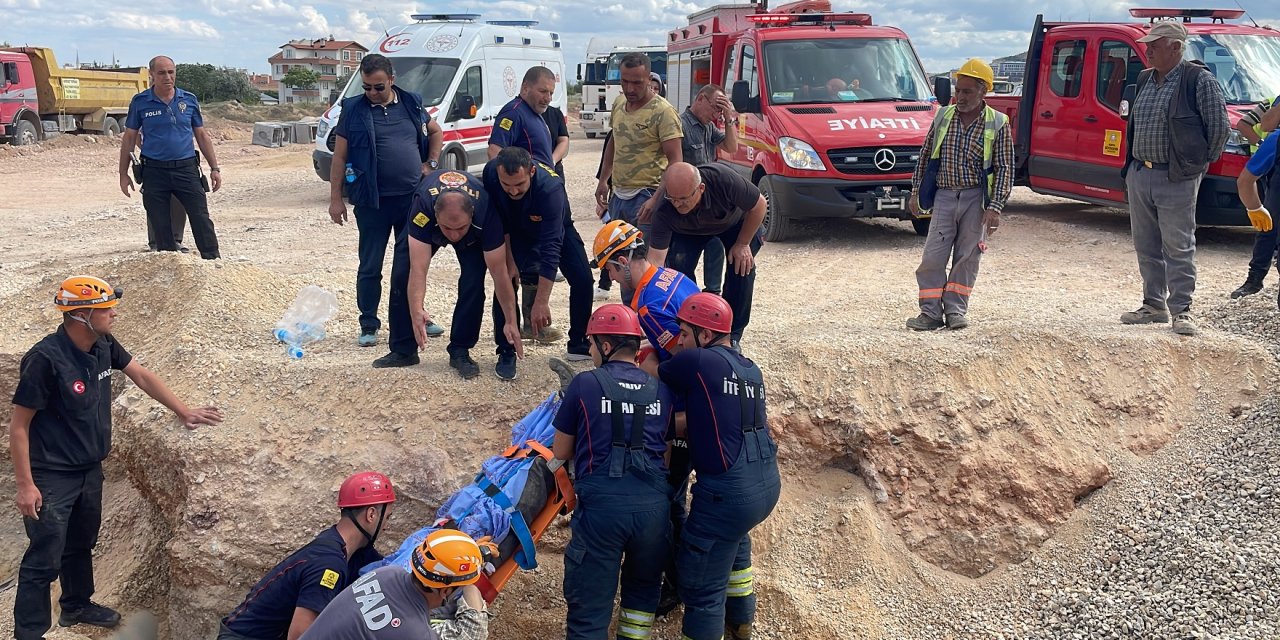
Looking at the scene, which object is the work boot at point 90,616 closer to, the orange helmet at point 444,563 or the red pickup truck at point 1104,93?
the orange helmet at point 444,563

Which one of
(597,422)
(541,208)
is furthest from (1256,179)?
(597,422)

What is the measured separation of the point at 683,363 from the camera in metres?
4.10

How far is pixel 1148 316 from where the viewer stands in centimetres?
635

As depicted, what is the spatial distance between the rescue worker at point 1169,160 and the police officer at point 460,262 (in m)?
4.03

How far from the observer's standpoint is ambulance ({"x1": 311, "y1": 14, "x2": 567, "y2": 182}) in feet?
45.4

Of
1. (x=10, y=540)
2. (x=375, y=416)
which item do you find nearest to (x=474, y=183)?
(x=375, y=416)

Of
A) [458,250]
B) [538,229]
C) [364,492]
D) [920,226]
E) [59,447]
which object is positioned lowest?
[364,492]

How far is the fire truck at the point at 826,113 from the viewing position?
9.58m

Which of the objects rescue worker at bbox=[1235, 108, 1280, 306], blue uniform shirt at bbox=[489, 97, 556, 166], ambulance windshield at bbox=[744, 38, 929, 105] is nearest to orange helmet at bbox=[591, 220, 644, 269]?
blue uniform shirt at bbox=[489, 97, 556, 166]

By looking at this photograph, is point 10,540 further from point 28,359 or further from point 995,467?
point 995,467

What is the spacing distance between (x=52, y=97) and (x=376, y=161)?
21756 millimetres

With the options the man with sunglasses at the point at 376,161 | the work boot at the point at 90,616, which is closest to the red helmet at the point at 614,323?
the man with sunglasses at the point at 376,161

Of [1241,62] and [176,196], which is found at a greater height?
[1241,62]

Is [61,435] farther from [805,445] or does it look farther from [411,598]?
[805,445]
